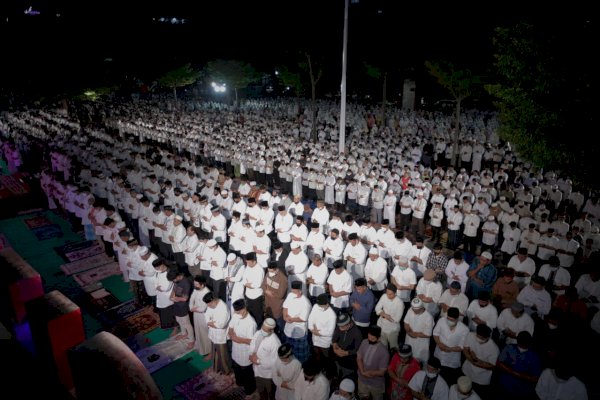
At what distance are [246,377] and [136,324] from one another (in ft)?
9.63

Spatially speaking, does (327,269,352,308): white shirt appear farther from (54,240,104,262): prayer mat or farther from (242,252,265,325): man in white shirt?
(54,240,104,262): prayer mat

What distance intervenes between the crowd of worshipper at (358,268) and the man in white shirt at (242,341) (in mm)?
20

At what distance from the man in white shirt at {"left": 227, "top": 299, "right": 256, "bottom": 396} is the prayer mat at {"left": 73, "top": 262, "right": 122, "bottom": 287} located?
5.21 meters

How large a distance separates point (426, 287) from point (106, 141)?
67.4 feet

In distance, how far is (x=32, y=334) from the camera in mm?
5383

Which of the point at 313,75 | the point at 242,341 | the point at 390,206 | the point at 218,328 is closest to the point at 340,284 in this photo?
the point at 242,341

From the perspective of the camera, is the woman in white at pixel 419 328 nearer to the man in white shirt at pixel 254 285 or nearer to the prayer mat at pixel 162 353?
the man in white shirt at pixel 254 285

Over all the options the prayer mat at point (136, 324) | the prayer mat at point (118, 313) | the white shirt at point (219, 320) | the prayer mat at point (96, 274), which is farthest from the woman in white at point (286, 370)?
the prayer mat at point (96, 274)

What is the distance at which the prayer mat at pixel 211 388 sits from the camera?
20.0 ft

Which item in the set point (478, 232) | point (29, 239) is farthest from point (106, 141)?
point (478, 232)

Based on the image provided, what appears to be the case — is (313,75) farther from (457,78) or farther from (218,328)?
(218,328)

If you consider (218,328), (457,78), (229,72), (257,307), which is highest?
(229,72)

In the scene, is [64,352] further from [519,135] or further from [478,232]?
[478,232]

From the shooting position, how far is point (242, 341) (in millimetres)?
5820
